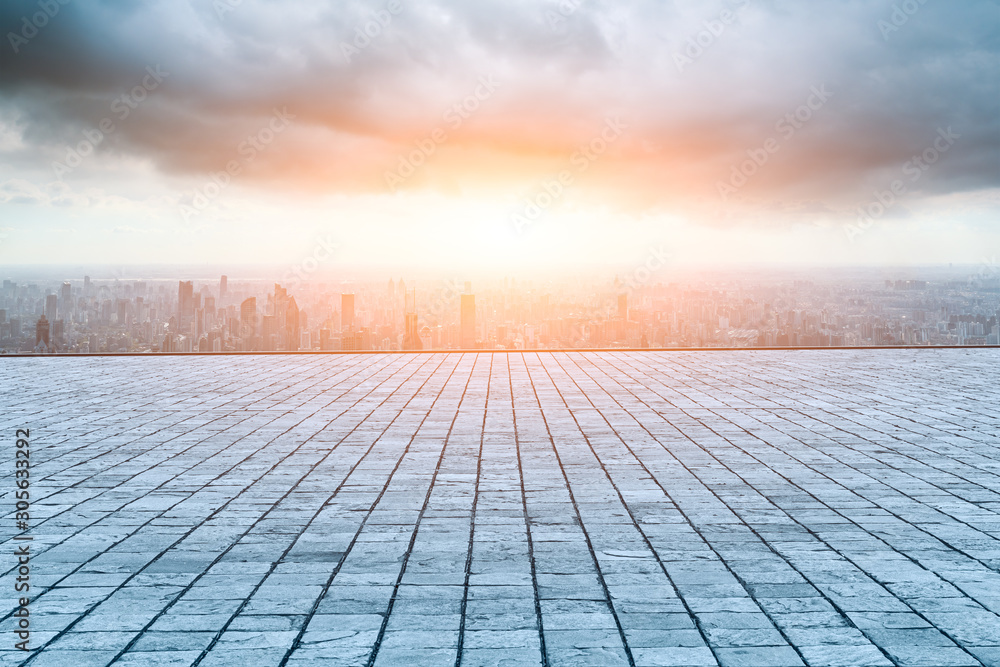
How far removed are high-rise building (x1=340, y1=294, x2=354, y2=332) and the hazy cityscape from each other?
24 mm

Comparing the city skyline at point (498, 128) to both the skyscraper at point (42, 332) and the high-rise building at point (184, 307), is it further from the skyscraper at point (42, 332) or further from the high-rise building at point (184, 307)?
the skyscraper at point (42, 332)

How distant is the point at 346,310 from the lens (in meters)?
13.3

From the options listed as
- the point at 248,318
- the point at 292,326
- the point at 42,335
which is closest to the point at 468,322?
the point at 292,326

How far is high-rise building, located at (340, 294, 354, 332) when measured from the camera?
1329cm

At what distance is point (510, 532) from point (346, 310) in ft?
34.4

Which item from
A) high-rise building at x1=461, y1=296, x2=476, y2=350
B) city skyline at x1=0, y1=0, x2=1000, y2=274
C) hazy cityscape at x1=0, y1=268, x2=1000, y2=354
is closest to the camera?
city skyline at x1=0, y1=0, x2=1000, y2=274

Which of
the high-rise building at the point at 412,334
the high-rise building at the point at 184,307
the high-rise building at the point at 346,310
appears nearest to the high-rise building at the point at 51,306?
the high-rise building at the point at 184,307

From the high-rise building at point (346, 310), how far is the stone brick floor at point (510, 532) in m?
5.72

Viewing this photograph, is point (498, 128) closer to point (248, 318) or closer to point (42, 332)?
point (248, 318)

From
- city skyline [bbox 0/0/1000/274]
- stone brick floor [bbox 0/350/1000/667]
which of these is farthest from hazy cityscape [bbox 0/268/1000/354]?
stone brick floor [bbox 0/350/1000/667]

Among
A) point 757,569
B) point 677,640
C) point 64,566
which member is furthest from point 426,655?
point 64,566

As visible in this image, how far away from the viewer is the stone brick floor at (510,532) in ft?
7.72

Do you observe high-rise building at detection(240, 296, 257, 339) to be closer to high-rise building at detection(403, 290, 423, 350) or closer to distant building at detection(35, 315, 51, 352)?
high-rise building at detection(403, 290, 423, 350)

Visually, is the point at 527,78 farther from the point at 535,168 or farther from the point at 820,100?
the point at 820,100
